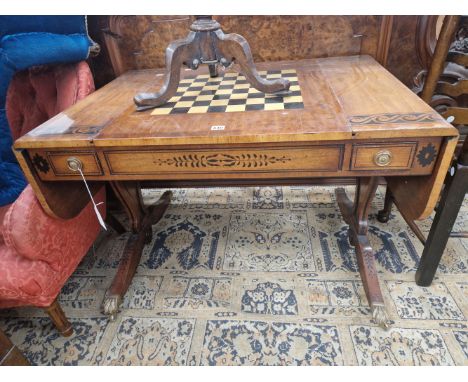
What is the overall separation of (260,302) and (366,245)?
21.5 inches

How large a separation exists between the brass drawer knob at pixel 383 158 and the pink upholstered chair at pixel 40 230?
1066mm

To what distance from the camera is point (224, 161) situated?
921 millimetres

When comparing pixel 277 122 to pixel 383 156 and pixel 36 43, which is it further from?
pixel 36 43

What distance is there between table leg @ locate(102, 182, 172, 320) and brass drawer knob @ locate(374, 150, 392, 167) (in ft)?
3.61

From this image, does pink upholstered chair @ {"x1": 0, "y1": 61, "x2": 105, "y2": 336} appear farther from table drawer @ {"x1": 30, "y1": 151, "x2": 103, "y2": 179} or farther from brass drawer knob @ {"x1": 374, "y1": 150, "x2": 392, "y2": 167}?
brass drawer knob @ {"x1": 374, "y1": 150, "x2": 392, "y2": 167}

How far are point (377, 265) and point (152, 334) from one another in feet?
3.50

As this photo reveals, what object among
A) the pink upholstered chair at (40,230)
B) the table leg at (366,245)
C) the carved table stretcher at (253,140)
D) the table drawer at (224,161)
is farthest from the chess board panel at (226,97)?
the table leg at (366,245)

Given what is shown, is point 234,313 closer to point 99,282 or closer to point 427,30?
point 99,282

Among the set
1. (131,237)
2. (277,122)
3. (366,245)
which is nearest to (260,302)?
(366,245)

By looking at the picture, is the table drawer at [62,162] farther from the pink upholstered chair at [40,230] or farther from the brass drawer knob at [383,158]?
the brass drawer knob at [383,158]

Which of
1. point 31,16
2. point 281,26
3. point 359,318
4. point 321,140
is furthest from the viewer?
point 281,26
